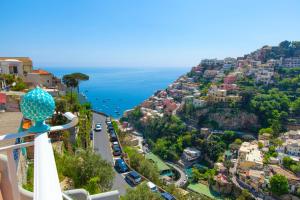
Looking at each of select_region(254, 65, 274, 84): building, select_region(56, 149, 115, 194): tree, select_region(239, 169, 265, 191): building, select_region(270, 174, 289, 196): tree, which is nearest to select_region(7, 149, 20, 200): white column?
select_region(56, 149, 115, 194): tree

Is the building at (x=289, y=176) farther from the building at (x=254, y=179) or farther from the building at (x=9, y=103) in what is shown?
the building at (x=9, y=103)

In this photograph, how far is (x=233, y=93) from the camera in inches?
1882

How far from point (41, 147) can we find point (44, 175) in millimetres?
293

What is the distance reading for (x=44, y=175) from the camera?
1349 millimetres

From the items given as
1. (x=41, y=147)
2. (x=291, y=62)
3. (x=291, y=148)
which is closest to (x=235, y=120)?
(x=291, y=148)

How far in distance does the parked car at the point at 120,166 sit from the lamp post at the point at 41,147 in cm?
1415

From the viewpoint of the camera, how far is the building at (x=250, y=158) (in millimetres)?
28984

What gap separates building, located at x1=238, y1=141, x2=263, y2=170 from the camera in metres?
29.0

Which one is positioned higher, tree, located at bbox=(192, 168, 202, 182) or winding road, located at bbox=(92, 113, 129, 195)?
winding road, located at bbox=(92, 113, 129, 195)

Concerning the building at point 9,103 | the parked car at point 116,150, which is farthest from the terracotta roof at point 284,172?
the building at point 9,103

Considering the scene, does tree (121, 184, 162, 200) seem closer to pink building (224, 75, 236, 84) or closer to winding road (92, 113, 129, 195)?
winding road (92, 113, 129, 195)

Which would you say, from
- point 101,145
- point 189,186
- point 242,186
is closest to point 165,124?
point 189,186

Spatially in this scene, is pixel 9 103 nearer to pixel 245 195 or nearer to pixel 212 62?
pixel 245 195

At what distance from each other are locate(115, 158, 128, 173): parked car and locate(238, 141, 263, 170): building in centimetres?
1845
